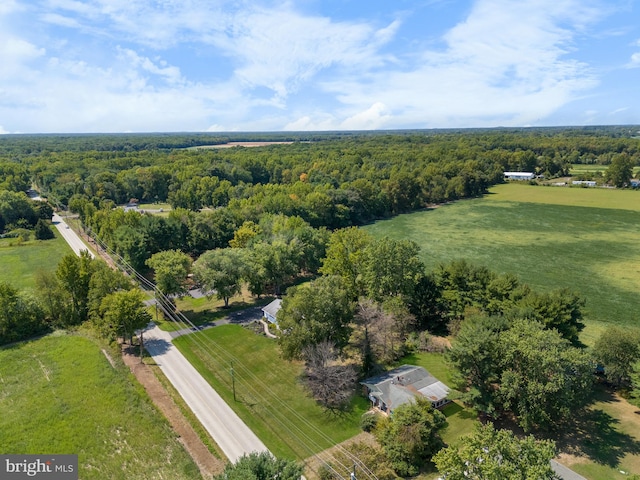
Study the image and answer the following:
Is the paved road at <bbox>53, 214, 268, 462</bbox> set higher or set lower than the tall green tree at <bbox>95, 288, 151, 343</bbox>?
lower

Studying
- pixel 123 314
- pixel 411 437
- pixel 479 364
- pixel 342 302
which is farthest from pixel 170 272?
pixel 479 364

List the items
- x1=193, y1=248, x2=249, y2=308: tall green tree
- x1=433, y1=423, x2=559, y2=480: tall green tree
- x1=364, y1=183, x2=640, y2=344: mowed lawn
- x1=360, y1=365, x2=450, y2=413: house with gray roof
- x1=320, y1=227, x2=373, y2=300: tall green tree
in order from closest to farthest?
x1=433, y1=423, x2=559, y2=480: tall green tree → x1=360, y1=365, x2=450, y2=413: house with gray roof → x1=193, y1=248, x2=249, y2=308: tall green tree → x1=320, y1=227, x2=373, y2=300: tall green tree → x1=364, y1=183, x2=640, y2=344: mowed lawn

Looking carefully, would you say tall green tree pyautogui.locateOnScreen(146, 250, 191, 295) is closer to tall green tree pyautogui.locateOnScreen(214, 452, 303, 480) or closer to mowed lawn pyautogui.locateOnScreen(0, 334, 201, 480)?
mowed lawn pyautogui.locateOnScreen(0, 334, 201, 480)

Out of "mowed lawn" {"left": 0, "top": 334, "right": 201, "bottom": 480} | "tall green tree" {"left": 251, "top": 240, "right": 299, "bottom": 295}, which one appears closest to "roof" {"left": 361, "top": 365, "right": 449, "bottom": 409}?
"mowed lawn" {"left": 0, "top": 334, "right": 201, "bottom": 480}

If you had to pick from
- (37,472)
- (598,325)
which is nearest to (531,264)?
(598,325)

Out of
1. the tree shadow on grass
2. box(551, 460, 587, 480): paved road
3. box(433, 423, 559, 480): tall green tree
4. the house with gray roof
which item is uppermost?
box(433, 423, 559, 480): tall green tree

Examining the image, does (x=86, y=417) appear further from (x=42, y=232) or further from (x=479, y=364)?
(x=42, y=232)

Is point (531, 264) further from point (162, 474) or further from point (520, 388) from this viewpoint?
point (162, 474)
